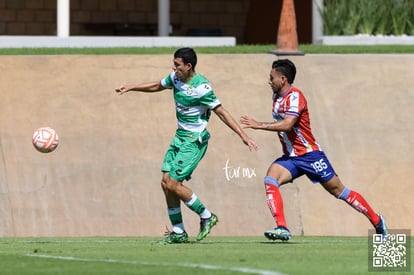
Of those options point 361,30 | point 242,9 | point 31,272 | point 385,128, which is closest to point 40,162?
point 385,128

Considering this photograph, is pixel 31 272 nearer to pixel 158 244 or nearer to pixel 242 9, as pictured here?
pixel 158 244

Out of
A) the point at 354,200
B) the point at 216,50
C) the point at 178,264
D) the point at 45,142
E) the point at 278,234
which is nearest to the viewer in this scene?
the point at 178,264

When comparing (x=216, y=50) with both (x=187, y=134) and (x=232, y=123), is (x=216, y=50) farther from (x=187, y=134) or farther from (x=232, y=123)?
(x=232, y=123)

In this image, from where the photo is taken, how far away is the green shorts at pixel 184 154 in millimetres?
13773

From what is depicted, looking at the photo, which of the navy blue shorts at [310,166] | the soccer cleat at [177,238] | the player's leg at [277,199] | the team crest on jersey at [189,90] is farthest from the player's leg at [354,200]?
the team crest on jersey at [189,90]

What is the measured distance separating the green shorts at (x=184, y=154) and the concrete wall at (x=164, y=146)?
5048 millimetres

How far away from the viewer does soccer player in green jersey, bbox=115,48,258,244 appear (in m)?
13.8

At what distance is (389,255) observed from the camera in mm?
11523

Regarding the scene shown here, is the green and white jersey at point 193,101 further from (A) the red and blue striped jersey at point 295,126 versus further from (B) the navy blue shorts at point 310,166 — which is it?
(B) the navy blue shorts at point 310,166

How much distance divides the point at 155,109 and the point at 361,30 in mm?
4855

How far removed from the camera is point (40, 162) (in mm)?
19422

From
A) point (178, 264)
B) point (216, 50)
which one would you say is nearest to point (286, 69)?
point (178, 264)

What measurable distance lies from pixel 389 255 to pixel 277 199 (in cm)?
210

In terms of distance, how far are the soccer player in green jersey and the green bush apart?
31.1ft
